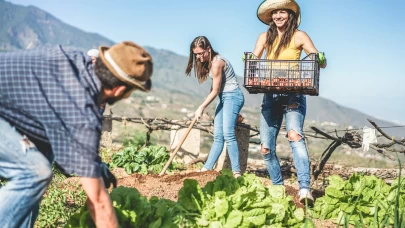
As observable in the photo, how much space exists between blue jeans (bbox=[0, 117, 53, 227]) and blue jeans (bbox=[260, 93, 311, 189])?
8.21ft

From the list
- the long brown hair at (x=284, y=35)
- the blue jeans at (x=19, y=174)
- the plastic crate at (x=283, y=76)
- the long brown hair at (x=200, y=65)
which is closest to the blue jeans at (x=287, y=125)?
the plastic crate at (x=283, y=76)

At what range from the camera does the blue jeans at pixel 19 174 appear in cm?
215

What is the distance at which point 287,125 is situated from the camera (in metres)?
4.14

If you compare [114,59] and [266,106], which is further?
[266,106]

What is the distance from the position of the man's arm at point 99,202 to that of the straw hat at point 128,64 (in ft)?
1.66

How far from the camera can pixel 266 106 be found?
439cm

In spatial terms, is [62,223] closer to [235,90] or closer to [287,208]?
[287,208]

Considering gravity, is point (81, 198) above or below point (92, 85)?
below

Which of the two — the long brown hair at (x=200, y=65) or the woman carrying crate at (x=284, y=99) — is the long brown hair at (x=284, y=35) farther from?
the long brown hair at (x=200, y=65)

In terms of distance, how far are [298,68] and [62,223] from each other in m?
2.47

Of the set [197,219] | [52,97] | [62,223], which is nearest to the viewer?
[52,97]

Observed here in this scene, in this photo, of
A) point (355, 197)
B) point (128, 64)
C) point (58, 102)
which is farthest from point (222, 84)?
point (58, 102)

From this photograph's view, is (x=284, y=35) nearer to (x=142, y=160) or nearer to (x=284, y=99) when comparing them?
(x=284, y=99)

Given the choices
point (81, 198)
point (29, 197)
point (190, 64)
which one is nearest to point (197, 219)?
point (29, 197)
